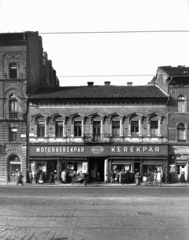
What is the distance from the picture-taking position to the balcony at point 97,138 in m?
29.6

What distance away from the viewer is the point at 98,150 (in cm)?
2980

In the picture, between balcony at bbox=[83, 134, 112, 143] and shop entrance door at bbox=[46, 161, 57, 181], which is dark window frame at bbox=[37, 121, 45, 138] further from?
balcony at bbox=[83, 134, 112, 143]

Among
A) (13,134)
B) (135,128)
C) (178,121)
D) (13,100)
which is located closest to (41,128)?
(13,134)

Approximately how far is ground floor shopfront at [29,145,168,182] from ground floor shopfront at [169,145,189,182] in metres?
0.55

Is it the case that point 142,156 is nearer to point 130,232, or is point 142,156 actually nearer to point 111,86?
point 111,86

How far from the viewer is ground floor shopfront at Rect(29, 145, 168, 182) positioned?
2944 centimetres

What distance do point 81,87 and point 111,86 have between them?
2893mm

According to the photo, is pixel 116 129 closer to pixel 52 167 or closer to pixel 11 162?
pixel 52 167

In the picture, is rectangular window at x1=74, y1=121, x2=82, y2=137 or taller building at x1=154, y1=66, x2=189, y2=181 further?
rectangular window at x1=74, y1=121, x2=82, y2=137

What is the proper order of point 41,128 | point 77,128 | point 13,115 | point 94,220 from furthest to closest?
1. point 41,128
2. point 13,115
3. point 77,128
4. point 94,220

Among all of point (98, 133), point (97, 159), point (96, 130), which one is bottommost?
point (97, 159)

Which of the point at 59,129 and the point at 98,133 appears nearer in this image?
the point at 98,133

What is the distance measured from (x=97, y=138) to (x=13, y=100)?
840 centimetres

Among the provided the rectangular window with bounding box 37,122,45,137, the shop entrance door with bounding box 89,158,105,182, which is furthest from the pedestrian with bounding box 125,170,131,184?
the rectangular window with bounding box 37,122,45,137
